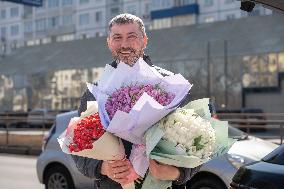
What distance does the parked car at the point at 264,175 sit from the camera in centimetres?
414

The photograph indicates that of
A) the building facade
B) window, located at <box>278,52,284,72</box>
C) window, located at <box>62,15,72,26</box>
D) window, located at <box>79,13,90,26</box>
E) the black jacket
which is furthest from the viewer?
window, located at <box>62,15,72,26</box>

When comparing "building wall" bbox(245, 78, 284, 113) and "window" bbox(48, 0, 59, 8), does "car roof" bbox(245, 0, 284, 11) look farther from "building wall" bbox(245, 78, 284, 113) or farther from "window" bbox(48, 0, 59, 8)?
"window" bbox(48, 0, 59, 8)

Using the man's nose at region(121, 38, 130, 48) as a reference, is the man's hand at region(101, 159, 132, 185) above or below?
below

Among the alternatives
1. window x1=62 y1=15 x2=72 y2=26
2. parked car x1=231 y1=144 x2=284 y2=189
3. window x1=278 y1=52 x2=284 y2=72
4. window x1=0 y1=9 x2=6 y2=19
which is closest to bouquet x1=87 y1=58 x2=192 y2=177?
parked car x1=231 y1=144 x2=284 y2=189

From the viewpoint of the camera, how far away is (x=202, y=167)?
25.2 ft

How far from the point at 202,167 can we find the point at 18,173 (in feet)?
22.1

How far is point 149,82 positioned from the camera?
2.71m

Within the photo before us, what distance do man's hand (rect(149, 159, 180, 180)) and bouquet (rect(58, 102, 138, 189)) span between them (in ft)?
0.32

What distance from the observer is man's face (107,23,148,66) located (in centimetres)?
289

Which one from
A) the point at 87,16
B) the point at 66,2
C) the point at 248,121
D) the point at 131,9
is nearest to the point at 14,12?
the point at 66,2

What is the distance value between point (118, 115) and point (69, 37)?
79.0 meters

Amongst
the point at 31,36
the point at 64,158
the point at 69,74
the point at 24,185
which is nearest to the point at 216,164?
the point at 64,158

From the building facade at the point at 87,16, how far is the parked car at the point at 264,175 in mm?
56270

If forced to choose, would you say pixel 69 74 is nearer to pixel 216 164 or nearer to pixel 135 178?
pixel 216 164
